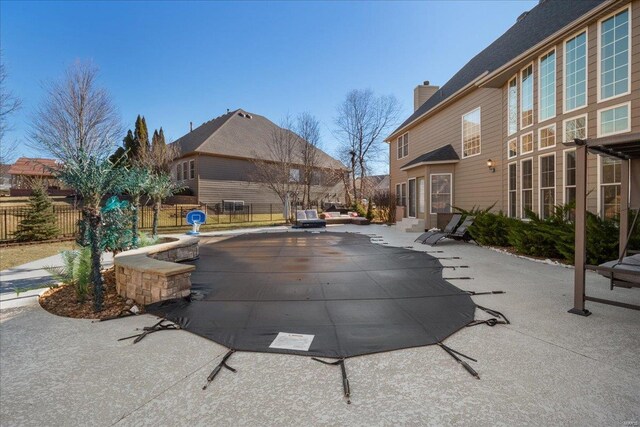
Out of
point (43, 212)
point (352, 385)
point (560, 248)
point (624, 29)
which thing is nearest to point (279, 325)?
point (352, 385)

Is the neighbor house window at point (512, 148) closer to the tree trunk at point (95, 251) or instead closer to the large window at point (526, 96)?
the large window at point (526, 96)

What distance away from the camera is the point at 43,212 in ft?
35.7

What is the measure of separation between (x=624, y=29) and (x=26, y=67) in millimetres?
20303

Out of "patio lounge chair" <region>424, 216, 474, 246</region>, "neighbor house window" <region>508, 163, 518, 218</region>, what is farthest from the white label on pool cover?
"neighbor house window" <region>508, 163, 518, 218</region>

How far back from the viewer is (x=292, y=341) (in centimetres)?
305

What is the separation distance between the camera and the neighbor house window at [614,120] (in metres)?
6.48

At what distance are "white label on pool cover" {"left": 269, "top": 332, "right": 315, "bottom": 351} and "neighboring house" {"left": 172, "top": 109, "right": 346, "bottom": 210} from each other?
61.7 ft

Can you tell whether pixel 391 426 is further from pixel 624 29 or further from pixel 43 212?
pixel 43 212

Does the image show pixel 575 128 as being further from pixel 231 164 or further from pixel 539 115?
pixel 231 164

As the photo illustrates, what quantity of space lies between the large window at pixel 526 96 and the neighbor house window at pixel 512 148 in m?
0.60

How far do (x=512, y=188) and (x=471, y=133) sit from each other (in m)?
3.26

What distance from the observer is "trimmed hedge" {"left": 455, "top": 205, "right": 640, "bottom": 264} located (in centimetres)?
556

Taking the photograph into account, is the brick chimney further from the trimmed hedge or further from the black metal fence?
the black metal fence

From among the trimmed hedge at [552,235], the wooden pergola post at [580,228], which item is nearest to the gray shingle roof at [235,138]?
the trimmed hedge at [552,235]
